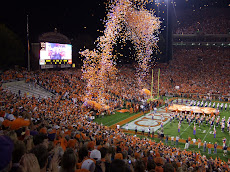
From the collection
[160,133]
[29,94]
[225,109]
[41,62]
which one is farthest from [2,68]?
[225,109]

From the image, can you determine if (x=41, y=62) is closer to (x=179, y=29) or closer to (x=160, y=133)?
(x=160, y=133)

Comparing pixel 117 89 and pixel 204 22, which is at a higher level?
pixel 204 22

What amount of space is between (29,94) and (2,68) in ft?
32.9

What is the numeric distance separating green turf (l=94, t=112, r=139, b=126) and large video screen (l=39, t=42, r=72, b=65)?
10686mm

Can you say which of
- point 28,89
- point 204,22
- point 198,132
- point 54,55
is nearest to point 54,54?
point 54,55

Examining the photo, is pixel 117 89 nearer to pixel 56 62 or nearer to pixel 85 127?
pixel 56 62

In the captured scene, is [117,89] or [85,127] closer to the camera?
[85,127]

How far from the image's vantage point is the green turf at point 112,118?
68.5 feet

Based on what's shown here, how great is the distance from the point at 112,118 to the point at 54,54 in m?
12.2

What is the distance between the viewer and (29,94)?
22172 millimetres

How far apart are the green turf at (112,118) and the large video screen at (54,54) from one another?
1069 cm

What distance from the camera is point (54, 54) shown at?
2902cm

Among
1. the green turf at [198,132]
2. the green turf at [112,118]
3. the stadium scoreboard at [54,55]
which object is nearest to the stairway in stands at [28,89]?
the stadium scoreboard at [54,55]

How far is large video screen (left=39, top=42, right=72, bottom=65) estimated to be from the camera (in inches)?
1078
